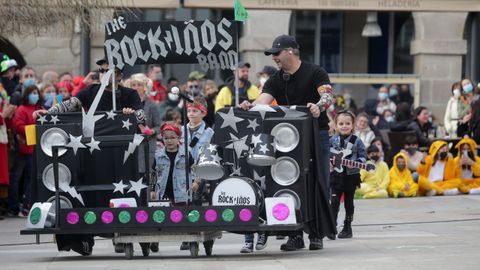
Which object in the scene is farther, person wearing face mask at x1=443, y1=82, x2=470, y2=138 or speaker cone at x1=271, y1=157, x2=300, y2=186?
person wearing face mask at x1=443, y1=82, x2=470, y2=138

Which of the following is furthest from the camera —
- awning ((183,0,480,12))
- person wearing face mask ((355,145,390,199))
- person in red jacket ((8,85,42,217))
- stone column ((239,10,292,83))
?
stone column ((239,10,292,83))

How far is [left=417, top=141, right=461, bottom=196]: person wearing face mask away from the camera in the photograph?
20.3 meters

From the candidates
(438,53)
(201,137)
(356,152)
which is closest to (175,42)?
(201,137)

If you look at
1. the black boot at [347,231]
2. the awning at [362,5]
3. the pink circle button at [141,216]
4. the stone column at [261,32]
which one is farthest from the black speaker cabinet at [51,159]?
the stone column at [261,32]

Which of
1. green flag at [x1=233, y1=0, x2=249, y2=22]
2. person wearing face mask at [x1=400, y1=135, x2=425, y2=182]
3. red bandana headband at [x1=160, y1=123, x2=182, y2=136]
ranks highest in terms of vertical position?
green flag at [x1=233, y1=0, x2=249, y2=22]

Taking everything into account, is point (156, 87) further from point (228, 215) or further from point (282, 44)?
point (228, 215)

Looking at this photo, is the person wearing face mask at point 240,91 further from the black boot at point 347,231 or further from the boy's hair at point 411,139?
the black boot at point 347,231

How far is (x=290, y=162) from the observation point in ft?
39.2

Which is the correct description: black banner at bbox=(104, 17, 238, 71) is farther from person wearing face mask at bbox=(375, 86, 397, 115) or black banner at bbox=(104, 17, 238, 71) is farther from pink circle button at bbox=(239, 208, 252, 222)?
person wearing face mask at bbox=(375, 86, 397, 115)

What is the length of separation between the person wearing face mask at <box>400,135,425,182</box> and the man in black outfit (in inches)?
314

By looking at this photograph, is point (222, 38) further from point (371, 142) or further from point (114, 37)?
point (371, 142)

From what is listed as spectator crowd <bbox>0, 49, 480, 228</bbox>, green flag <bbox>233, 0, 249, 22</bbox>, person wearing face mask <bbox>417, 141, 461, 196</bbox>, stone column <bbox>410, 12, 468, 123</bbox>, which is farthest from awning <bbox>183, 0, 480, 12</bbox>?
green flag <bbox>233, 0, 249, 22</bbox>

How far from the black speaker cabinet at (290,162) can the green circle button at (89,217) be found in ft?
5.04

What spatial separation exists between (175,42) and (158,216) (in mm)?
1799
